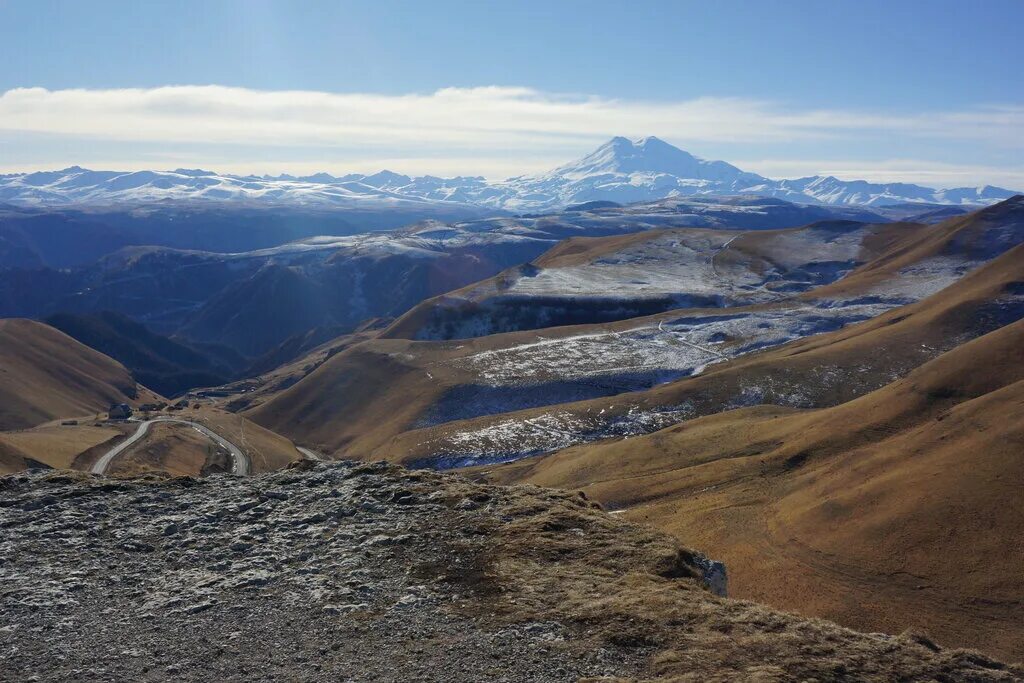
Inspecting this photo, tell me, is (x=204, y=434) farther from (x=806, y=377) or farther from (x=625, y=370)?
(x=806, y=377)

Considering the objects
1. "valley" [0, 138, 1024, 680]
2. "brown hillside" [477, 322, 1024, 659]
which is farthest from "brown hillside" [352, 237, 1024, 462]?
"brown hillside" [477, 322, 1024, 659]

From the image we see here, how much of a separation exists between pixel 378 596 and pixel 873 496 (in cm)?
3735

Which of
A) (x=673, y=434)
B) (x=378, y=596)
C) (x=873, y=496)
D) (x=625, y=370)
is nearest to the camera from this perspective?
(x=378, y=596)

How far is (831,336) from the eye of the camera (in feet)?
395

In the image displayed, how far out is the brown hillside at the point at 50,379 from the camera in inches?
5477

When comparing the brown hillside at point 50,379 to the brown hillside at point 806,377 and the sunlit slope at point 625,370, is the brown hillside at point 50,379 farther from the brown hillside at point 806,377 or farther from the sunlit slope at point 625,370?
the brown hillside at point 806,377

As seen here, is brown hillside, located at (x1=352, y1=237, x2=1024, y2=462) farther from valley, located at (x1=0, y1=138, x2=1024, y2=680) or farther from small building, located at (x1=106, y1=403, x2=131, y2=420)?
small building, located at (x1=106, y1=403, x2=131, y2=420)

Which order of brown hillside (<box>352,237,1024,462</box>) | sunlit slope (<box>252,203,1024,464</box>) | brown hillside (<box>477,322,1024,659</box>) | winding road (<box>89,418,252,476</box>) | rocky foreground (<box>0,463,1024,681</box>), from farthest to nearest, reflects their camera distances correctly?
sunlit slope (<box>252,203,1024,464</box>)
brown hillside (<box>352,237,1024,462</box>)
winding road (<box>89,418,252,476</box>)
brown hillside (<box>477,322,1024,659</box>)
rocky foreground (<box>0,463,1024,681</box>)

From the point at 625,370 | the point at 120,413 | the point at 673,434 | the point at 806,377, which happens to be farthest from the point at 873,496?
the point at 120,413

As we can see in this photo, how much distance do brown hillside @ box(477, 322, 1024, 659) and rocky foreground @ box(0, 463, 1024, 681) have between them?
19279 millimetres

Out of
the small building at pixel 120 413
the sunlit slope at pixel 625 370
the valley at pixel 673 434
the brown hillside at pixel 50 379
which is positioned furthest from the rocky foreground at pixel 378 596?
the brown hillside at pixel 50 379

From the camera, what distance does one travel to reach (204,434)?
113 m

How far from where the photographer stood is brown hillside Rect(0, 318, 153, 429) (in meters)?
139

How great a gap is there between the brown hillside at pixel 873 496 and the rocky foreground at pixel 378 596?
1928 centimetres
